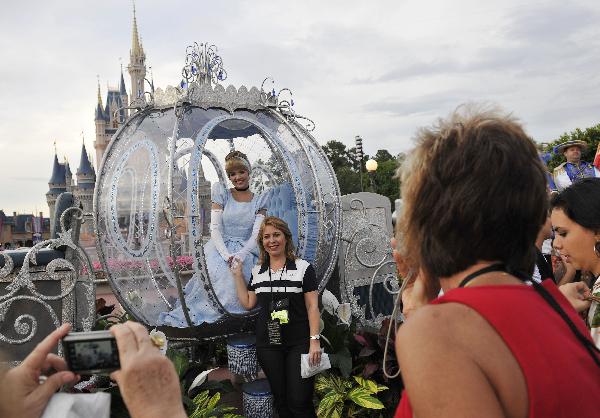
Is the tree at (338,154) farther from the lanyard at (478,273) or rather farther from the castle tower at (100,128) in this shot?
the lanyard at (478,273)

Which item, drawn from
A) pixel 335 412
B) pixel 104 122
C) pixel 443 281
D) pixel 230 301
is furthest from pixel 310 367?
pixel 104 122

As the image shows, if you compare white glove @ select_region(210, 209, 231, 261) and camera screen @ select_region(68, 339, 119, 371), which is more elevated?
white glove @ select_region(210, 209, 231, 261)

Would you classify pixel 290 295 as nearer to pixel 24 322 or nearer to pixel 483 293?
pixel 24 322

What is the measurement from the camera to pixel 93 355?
3.70ft

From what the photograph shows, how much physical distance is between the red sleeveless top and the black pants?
263cm

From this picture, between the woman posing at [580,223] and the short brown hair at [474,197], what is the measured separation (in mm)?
1491

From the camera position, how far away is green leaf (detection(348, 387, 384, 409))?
389 centimetres

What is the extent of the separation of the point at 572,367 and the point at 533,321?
119mm

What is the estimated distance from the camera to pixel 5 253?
391cm

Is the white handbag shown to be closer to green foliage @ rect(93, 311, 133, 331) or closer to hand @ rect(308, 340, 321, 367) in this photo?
hand @ rect(308, 340, 321, 367)

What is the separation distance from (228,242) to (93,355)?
3524 millimetres

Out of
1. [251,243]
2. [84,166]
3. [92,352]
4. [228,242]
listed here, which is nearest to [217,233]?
[228,242]

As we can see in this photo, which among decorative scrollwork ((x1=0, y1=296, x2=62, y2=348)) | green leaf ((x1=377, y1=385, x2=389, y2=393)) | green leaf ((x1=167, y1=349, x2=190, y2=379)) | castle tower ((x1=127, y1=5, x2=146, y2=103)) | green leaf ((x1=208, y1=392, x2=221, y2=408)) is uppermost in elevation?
castle tower ((x1=127, y1=5, x2=146, y2=103))

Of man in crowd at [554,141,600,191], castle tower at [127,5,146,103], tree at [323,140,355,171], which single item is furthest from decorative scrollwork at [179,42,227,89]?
castle tower at [127,5,146,103]
